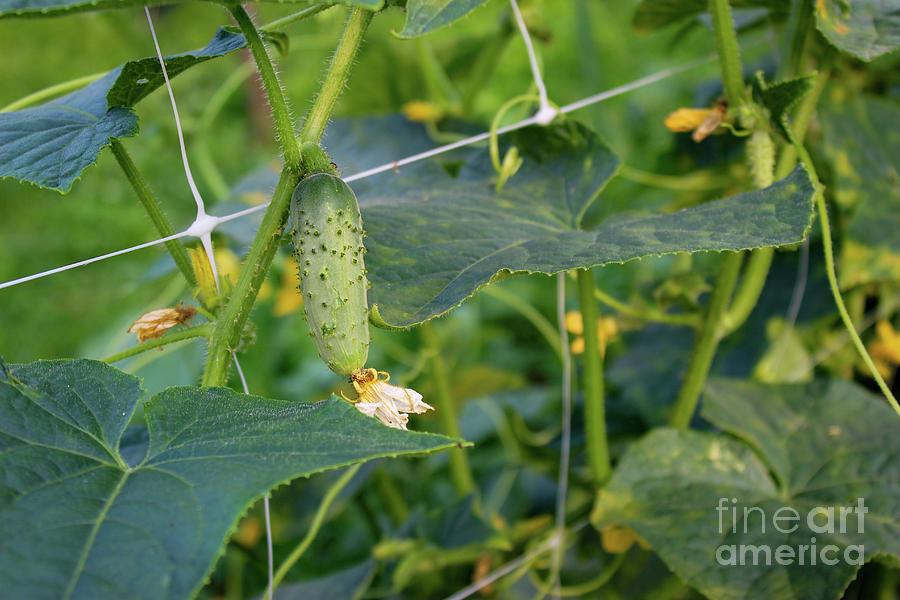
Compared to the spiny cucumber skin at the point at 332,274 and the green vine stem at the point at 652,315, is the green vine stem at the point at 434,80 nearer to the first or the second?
the green vine stem at the point at 652,315

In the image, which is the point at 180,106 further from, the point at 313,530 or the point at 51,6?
the point at 51,6

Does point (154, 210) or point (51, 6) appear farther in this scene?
point (154, 210)

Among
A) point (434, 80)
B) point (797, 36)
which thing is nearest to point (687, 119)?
point (797, 36)

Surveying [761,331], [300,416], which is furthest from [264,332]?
[300,416]

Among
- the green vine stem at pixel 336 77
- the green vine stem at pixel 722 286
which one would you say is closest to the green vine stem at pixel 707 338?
the green vine stem at pixel 722 286

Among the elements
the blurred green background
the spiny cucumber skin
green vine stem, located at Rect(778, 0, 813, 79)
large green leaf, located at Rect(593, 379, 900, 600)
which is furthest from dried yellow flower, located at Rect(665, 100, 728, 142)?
the blurred green background
